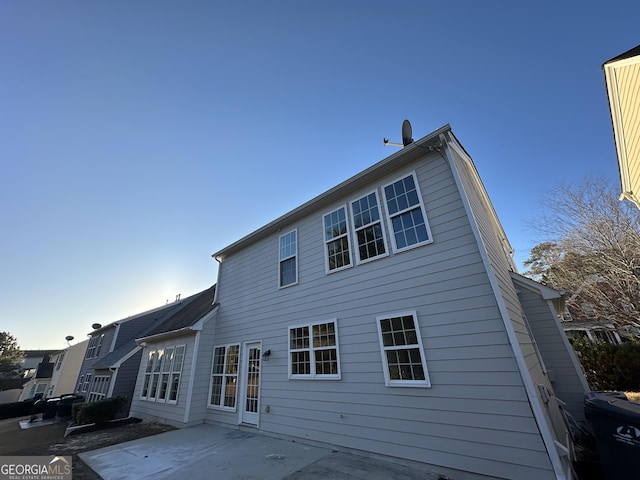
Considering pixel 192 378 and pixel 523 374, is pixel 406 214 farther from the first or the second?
pixel 192 378

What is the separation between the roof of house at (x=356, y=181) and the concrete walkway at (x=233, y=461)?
5925 millimetres

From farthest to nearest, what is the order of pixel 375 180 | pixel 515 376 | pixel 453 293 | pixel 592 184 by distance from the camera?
1. pixel 592 184
2. pixel 375 180
3. pixel 453 293
4. pixel 515 376

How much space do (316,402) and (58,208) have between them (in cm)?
1215

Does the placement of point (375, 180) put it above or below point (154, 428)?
above

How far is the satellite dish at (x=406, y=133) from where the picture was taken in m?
6.96

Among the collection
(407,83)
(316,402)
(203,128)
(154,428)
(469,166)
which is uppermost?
(407,83)

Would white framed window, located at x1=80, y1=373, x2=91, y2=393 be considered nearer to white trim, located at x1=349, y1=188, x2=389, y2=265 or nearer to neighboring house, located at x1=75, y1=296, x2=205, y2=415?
neighboring house, located at x1=75, y1=296, x2=205, y2=415

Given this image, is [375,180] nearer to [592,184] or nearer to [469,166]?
[469,166]

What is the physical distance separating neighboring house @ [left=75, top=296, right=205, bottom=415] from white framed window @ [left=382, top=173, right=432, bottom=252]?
15.1 m

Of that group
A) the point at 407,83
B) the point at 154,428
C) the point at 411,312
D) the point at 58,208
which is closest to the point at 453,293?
the point at 411,312

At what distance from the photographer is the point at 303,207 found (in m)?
7.77

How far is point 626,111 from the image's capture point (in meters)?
7.05

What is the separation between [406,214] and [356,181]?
1.67 meters

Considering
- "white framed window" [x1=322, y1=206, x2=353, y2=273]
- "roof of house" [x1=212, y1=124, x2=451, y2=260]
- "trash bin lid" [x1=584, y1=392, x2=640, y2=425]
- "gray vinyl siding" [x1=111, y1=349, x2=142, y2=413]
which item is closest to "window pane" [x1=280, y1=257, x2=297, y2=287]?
"roof of house" [x1=212, y1=124, x2=451, y2=260]
